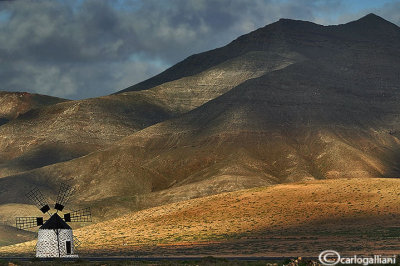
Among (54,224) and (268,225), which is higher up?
(54,224)

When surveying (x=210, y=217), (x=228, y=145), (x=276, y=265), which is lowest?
(x=276, y=265)

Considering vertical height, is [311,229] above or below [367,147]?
below

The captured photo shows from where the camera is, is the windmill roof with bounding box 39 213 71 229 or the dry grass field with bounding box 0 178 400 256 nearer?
the windmill roof with bounding box 39 213 71 229

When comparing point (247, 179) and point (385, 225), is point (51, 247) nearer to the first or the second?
point (385, 225)

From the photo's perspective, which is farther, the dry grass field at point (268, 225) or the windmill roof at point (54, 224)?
the dry grass field at point (268, 225)

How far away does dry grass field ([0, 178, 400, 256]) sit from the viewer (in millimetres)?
70688

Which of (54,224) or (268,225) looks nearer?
(54,224)

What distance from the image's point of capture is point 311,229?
87.9 m

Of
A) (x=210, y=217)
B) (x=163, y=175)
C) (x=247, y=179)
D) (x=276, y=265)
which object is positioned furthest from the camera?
(x=163, y=175)

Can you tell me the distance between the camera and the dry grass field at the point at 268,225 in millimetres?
70688

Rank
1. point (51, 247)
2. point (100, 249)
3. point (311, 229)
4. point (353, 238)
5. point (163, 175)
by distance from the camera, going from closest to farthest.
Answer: point (51, 247) < point (353, 238) < point (100, 249) < point (311, 229) < point (163, 175)

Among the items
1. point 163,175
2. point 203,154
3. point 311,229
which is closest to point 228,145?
point 203,154

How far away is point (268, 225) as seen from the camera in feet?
309

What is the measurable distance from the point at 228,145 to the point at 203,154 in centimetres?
712
